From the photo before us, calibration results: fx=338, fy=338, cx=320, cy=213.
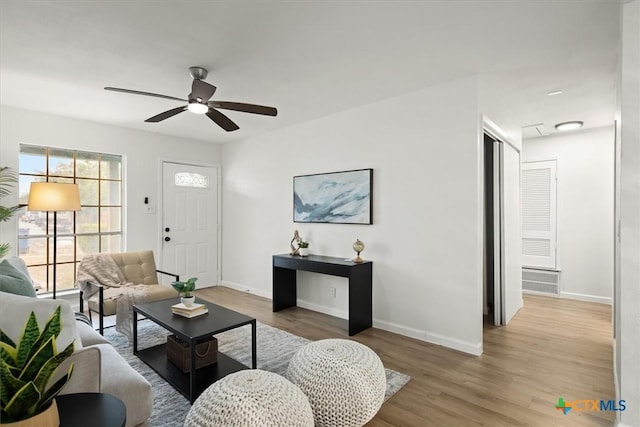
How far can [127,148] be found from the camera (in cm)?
487

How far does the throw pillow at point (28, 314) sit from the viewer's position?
59.5 inches

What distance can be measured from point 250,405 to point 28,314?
3.55ft

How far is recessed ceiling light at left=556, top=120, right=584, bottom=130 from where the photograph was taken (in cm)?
442

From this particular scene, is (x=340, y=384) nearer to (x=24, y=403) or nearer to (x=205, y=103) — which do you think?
(x=24, y=403)

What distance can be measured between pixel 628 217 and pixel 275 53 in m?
2.49

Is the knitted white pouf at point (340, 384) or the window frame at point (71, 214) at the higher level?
the window frame at point (71, 214)

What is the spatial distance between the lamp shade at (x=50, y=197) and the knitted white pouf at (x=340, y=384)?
3.04 m

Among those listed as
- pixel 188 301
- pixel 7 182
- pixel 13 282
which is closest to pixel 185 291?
pixel 188 301

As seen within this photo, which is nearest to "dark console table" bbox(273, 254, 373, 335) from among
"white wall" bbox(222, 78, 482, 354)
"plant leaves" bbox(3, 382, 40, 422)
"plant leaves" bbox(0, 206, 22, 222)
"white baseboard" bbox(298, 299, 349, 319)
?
"white wall" bbox(222, 78, 482, 354)

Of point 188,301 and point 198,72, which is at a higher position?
point 198,72

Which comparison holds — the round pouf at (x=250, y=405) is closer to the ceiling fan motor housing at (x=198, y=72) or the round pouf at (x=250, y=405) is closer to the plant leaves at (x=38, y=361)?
the plant leaves at (x=38, y=361)

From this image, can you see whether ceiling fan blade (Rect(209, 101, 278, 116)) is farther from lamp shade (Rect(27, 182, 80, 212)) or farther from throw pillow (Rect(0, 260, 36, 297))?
lamp shade (Rect(27, 182, 80, 212))

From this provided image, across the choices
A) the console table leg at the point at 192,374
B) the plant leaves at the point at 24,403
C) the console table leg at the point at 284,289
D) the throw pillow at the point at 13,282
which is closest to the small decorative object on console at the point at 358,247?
the console table leg at the point at 284,289

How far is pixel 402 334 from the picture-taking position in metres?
3.50
